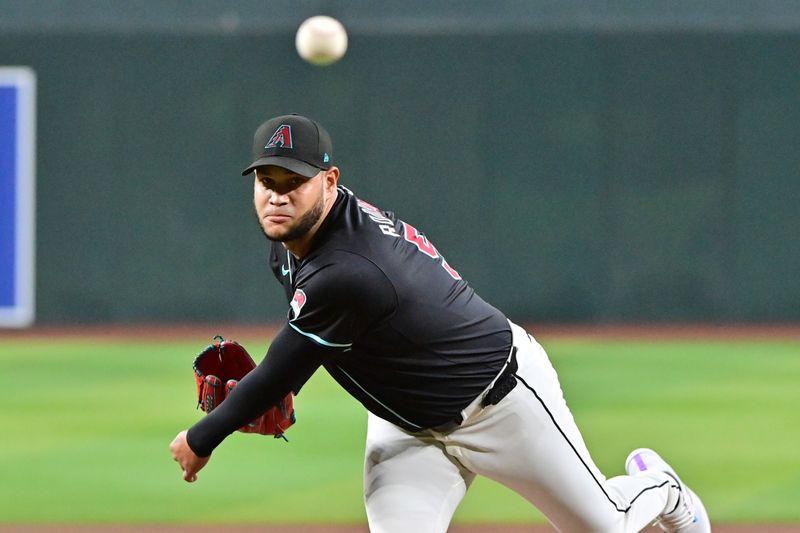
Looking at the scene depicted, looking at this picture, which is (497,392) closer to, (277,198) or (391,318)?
(391,318)

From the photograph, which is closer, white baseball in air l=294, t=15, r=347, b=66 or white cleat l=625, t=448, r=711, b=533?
white cleat l=625, t=448, r=711, b=533

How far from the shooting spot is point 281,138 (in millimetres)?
4152

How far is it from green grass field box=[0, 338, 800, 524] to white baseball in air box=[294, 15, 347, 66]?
13.0ft

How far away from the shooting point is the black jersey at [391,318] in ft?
13.7

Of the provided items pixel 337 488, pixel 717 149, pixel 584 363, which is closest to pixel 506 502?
pixel 337 488

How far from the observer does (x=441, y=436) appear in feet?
15.3

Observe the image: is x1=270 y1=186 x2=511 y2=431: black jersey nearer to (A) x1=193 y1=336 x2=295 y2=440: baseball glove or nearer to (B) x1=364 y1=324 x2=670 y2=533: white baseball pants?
(B) x1=364 y1=324 x2=670 y2=533: white baseball pants

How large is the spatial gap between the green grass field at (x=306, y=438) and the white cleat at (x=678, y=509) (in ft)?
3.88

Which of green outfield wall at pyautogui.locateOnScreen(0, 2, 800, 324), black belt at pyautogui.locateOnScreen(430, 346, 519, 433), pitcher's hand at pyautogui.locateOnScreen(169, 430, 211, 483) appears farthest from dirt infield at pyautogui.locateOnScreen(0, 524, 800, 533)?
green outfield wall at pyautogui.locateOnScreen(0, 2, 800, 324)

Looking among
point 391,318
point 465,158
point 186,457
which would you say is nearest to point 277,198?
point 391,318

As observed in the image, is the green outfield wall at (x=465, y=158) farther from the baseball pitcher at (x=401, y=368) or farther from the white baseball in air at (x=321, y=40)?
the baseball pitcher at (x=401, y=368)

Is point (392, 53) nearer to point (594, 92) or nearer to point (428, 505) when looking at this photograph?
point (594, 92)

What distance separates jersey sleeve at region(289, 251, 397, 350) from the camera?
4129 mm

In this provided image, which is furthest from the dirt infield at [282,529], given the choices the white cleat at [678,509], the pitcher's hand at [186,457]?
the pitcher's hand at [186,457]
